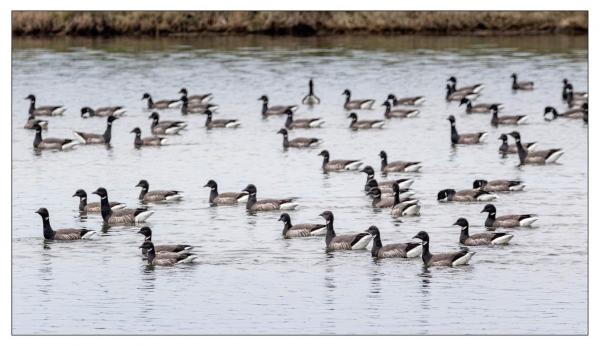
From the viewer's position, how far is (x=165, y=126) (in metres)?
40.8

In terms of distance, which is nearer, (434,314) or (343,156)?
(434,314)

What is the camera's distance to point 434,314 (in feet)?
68.7

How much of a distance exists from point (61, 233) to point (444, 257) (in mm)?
6998

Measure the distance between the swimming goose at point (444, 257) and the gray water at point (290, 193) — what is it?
22 cm

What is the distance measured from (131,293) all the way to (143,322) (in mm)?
1975

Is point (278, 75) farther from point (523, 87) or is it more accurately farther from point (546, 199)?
point (546, 199)

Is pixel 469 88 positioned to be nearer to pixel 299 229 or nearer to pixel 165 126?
pixel 165 126

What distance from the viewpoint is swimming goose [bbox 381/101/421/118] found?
1697 inches

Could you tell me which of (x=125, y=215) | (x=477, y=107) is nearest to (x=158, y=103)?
(x=477, y=107)

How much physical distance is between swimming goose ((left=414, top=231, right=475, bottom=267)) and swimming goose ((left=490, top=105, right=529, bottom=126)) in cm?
1719

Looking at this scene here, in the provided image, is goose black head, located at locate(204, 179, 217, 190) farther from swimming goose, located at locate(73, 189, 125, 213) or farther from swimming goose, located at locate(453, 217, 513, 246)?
swimming goose, located at locate(453, 217, 513, 246)

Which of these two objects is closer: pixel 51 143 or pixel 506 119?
pixel 51 143

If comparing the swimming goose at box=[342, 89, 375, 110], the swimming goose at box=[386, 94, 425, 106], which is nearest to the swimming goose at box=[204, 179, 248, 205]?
the swimming goose at box=[386, 94, 425, 106]

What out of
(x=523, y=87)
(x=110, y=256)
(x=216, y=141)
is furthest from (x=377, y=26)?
(x=110, y=256)
